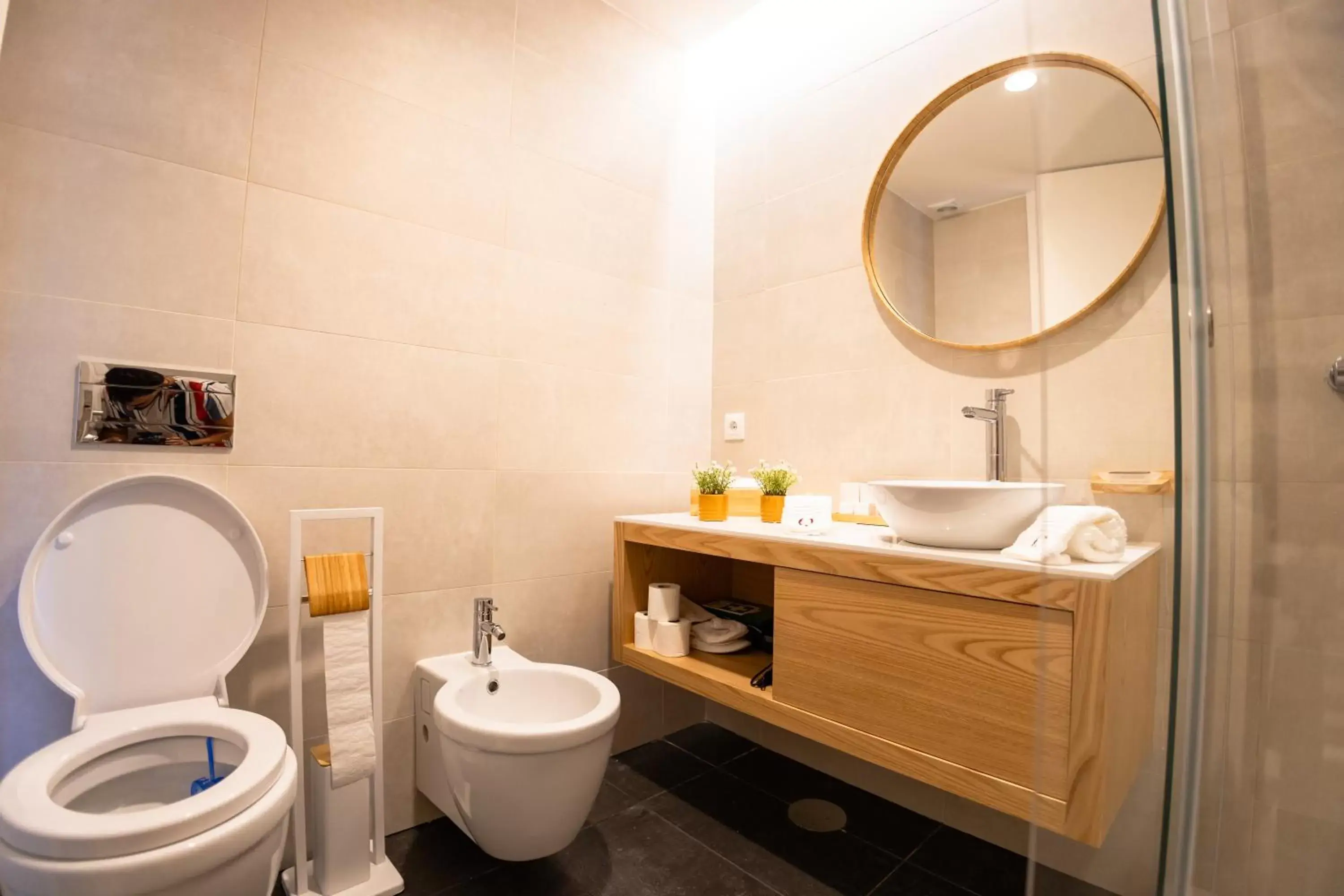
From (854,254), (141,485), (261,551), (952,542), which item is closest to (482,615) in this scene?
(261,551)

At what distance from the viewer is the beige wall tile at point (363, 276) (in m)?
1.33

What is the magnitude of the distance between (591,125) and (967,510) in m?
1.63

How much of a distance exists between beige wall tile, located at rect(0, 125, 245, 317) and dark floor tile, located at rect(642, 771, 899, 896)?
1640mm

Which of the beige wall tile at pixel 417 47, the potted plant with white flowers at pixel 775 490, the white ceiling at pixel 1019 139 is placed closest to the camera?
the white ceiling at pixel 1019 139

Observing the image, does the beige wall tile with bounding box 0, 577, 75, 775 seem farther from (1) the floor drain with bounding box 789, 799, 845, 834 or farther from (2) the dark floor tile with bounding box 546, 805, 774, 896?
(1) the floor drain with bounding box 789, 799, 845, 834

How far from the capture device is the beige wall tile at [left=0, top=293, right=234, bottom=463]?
3.57 feet

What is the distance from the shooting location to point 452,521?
62.5 inches

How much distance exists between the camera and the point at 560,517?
5.93 ft

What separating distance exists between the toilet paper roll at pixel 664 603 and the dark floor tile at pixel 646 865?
20.0 inches

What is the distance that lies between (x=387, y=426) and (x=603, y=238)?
Answer: 0.91 m

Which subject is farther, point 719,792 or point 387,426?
point 719,792

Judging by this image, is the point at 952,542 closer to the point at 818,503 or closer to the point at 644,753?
the point at 818,503

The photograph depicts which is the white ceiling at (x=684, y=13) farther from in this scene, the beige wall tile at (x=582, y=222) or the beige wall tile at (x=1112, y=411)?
the beige wall tile at (x=1112, y=411)

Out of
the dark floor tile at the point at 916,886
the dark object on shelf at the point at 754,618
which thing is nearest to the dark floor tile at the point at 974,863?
the dark floor tile at the point at 916,886
